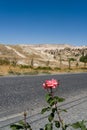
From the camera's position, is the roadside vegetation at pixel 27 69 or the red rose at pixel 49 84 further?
the roadside vegetation at pixel 27 69

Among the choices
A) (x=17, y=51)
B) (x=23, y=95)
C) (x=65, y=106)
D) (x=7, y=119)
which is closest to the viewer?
(x=7, y=119)

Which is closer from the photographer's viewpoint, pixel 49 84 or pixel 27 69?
pixel 49 84

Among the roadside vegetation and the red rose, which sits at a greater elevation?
the red rose

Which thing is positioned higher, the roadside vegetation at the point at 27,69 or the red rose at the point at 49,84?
the red rose at the point at 49,84

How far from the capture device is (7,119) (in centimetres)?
830

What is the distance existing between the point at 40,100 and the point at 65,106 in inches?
80.8

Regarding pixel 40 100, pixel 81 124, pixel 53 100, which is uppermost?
pixel 53 100

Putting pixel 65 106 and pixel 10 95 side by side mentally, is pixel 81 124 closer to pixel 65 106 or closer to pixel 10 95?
pixel 65 106

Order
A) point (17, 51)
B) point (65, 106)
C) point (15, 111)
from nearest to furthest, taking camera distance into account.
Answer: point (15, 111) → point (65, 106) → point (17, 51)

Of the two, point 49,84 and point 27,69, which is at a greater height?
point 49,84

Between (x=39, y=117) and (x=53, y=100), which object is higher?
(x=53, y=100)

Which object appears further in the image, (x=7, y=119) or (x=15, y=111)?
(x=15, y=111)

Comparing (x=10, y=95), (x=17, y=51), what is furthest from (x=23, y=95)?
(x=17, y=51)

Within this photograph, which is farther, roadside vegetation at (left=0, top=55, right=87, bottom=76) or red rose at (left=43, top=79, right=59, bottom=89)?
roadside vegetation at (left=0, top=55, right=87, bottom=76)
